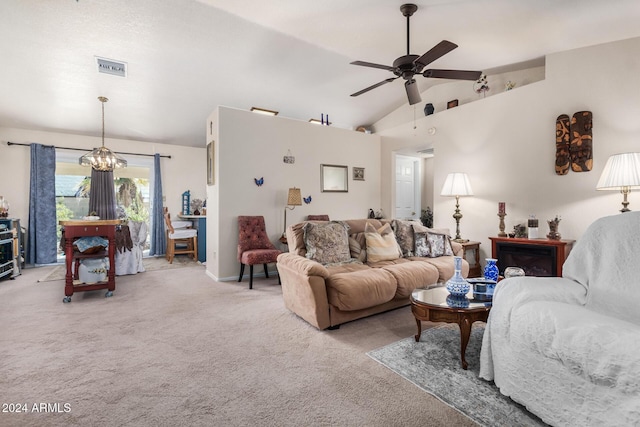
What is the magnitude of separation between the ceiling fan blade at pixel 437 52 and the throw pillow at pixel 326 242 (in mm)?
1841

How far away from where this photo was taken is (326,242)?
3.31m

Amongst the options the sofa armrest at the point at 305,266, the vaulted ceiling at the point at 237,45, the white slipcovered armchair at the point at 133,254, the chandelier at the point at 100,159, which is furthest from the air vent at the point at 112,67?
the sofa armrest at the point at 305,266

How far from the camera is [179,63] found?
412cm

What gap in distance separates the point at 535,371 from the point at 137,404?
210 centimetres

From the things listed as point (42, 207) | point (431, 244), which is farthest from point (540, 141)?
point (42, 207)

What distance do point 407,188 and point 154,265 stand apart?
522cm

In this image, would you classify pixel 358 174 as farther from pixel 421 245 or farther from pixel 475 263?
pixel 475 263

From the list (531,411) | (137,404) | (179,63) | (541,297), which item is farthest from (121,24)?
(531,411)

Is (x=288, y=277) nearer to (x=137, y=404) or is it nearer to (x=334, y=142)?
(x=137, y=404)

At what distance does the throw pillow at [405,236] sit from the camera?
3.82 metres

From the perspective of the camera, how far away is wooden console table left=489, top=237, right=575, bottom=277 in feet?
11.6

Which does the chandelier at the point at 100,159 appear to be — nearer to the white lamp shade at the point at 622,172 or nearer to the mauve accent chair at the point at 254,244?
the mauve accent chair at the point at 254,244

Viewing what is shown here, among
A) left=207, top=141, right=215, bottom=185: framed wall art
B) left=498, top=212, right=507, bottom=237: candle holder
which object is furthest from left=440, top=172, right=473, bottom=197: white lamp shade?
left=207, top=141, right=215, bottom=185: framed wall art

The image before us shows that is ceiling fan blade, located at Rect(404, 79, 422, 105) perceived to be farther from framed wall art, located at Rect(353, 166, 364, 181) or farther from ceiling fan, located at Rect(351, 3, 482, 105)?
framed wall art, located at Rect(353, 166, 364, 181)
